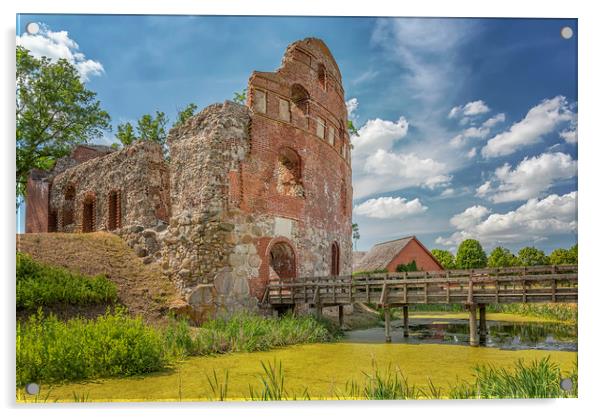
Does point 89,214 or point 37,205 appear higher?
point 37,205

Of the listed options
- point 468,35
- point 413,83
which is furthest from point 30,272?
point 468,35

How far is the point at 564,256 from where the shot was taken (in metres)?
8.52

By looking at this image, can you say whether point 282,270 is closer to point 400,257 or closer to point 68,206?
point 68,206

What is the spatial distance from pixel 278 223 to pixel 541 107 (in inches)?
315

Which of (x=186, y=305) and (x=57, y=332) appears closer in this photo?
(x=57, y=332)

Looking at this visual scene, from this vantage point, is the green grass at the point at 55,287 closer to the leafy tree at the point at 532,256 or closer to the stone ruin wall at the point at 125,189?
the stone ruin wall at the point at 125,189

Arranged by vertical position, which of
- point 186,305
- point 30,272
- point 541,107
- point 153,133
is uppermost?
point 153,133

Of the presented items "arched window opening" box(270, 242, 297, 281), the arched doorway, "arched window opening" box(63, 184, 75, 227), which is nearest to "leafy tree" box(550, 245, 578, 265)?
the arched doorway

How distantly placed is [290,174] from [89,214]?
8.55 meters

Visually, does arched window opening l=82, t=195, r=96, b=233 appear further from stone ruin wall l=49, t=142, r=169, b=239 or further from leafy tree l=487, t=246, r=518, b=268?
leafy tree l=487, t=246, r=518, b=268

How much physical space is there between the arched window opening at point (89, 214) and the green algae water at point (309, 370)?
36.4ft

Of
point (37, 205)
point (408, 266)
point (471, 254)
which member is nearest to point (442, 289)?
point (471, 254)

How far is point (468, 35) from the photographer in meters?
7.76
